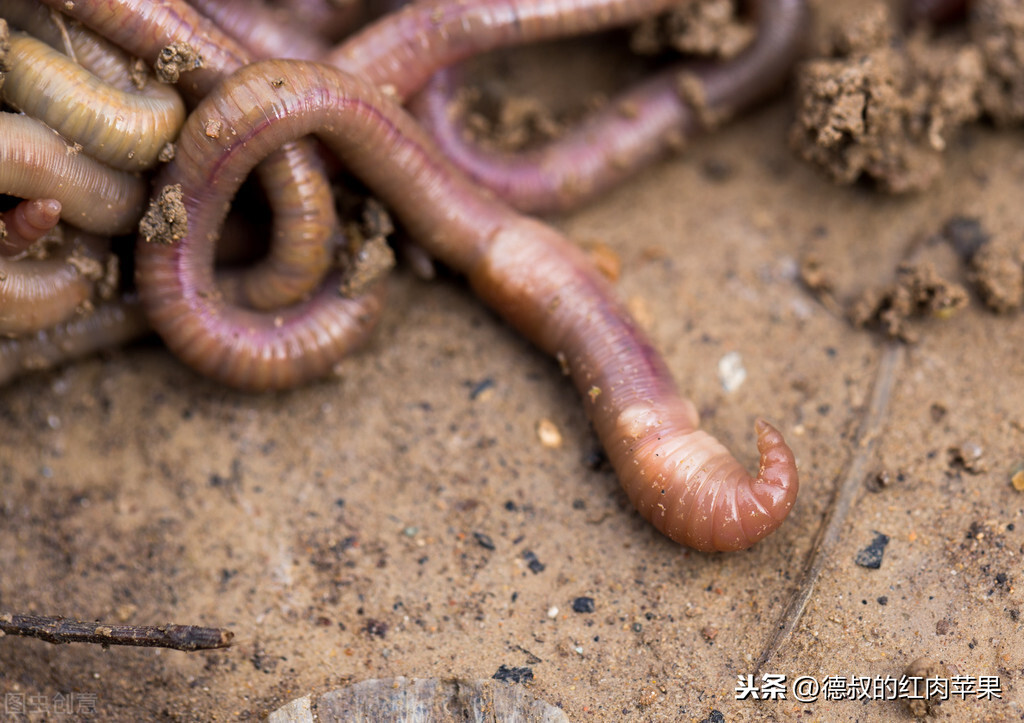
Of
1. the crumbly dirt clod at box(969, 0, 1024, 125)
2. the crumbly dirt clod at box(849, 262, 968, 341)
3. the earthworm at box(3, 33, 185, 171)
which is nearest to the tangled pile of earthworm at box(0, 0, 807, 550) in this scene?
Result: the earthworm at box(3, 33, 185, 171)

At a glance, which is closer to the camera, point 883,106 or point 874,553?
point 874,553

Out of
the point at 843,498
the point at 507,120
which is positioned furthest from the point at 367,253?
the point at 843,498

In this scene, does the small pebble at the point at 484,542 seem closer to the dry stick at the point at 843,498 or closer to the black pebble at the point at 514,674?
the black pebble at the point at 514,674

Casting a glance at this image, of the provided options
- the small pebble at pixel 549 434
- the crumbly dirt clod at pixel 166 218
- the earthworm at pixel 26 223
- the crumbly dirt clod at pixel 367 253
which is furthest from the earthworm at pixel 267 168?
the small pebble at pixel 549 434

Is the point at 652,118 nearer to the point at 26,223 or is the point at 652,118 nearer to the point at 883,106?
the point at 883,106

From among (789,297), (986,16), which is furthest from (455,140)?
(986,16)

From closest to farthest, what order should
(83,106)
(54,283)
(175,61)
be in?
(83,106), (175,61), (54,283)

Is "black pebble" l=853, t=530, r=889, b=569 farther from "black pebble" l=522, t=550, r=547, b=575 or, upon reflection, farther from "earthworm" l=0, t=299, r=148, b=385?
"earthworm" l=0, t=299, r=148, b=385

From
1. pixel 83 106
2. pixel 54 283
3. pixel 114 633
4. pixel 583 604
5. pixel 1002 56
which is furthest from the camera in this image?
pixel 1002 56
